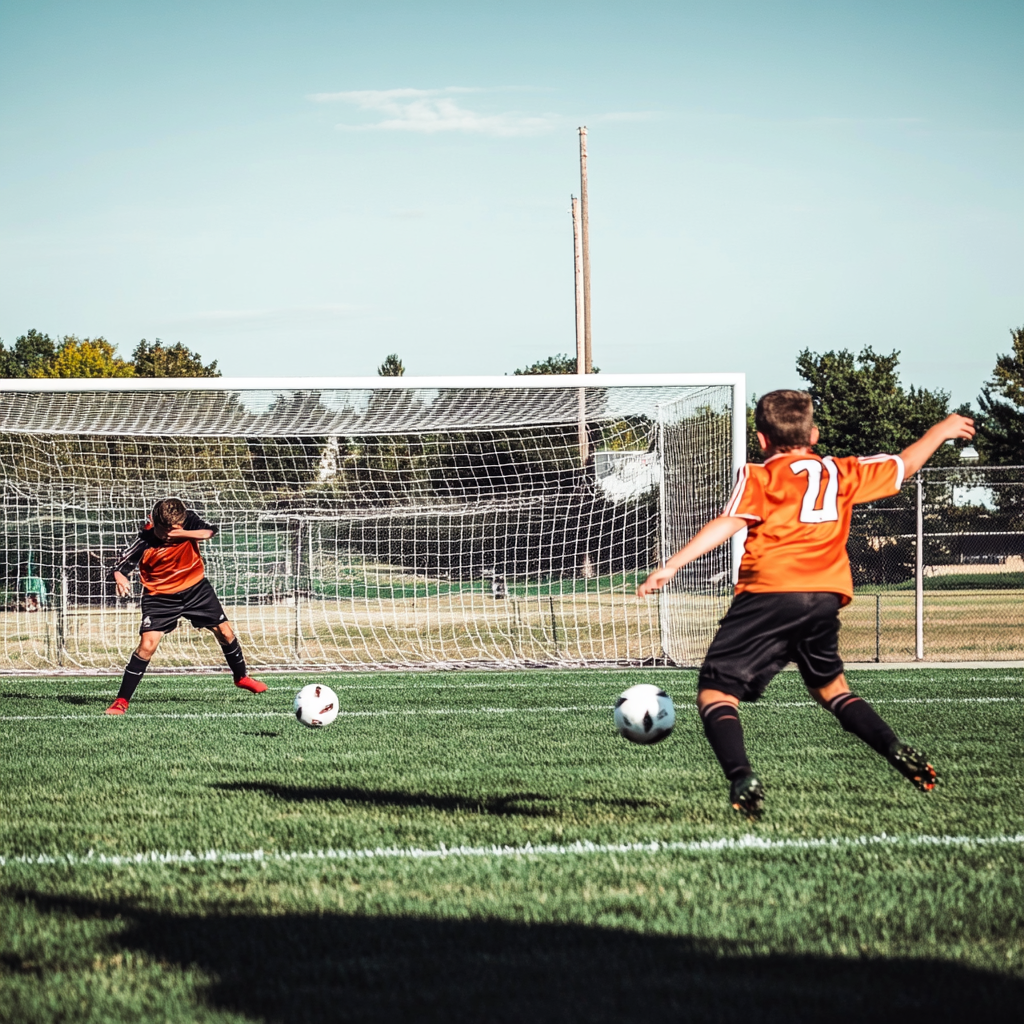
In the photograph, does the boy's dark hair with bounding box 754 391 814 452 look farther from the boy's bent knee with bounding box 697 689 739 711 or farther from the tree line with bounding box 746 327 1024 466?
the tree line with bounding box 746 327 1024 466

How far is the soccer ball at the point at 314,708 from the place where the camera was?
7539 mm

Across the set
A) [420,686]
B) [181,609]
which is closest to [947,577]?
[420,686]

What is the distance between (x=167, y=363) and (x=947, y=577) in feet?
93.2

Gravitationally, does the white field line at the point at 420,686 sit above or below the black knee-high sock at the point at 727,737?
below

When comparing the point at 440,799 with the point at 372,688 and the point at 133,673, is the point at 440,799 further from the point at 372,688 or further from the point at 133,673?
the point at 372,688

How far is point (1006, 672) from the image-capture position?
11.8 m

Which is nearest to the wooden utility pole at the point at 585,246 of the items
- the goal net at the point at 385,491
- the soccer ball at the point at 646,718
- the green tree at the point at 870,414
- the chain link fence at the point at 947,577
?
the chain link fence at the point at 947,577

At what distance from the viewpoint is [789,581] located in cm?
455

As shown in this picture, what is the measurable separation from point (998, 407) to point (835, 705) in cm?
4471

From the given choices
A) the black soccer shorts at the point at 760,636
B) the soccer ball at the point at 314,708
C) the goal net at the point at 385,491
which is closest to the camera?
the black soccer shorts at the point at 760,636

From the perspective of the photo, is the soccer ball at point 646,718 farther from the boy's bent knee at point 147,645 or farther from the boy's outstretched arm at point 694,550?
the boy's bent knee at point 147,645

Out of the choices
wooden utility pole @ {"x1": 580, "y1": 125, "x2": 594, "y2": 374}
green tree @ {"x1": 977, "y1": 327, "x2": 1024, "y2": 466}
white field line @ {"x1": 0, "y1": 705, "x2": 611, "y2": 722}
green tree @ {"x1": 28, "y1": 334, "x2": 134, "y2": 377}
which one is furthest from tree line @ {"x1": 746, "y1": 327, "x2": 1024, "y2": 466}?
white field line @ {"x1": 0, "y1": 705, "x2": 611, "y2": 722}

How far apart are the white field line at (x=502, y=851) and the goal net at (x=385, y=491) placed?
721cm

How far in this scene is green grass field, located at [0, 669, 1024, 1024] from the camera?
285 centimetres
